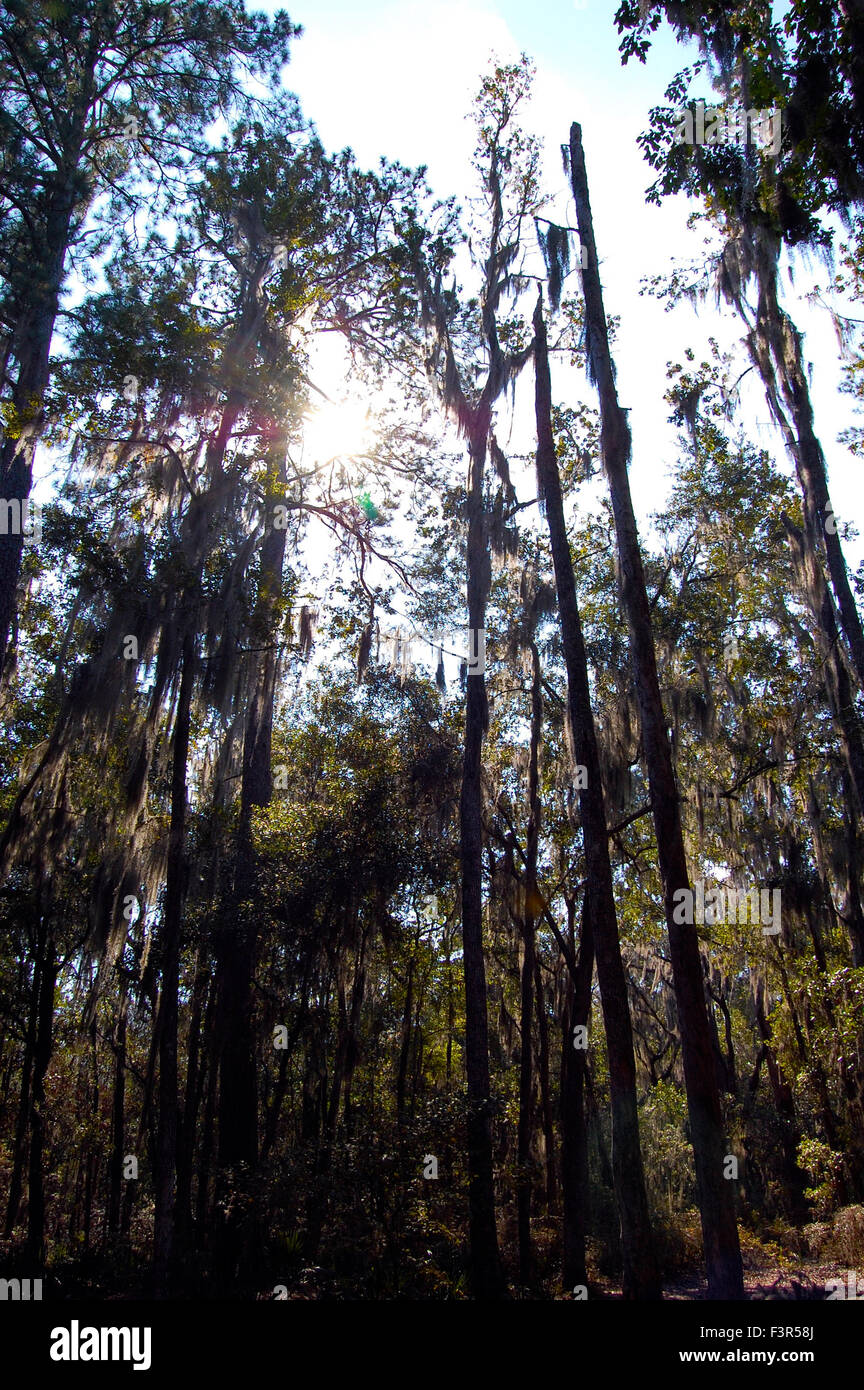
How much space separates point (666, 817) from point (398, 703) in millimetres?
8314

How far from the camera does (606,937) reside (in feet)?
26.5

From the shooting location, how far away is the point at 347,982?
1385 centimetres

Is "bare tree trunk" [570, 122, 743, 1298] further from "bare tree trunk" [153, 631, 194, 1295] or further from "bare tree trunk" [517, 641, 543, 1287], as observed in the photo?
"bare tree trunk" [517, 641, 543, 1287]

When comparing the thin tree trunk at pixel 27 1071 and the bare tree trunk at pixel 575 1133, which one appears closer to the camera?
the bare tree trunk at pixel 575 1133

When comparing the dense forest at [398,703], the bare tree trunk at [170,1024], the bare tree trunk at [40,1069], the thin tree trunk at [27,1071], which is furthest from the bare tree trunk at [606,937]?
the thin tree trunk at [27,1071]

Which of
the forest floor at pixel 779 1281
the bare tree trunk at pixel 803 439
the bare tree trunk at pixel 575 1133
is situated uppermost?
the bare tree trunk at pixel 803 439

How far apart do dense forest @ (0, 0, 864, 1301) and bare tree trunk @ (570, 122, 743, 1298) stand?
0.15ft

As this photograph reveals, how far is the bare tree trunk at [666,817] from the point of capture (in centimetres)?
655

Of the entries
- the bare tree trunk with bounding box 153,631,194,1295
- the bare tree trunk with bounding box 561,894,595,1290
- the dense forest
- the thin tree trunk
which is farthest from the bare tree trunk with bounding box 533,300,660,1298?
the thin tree trunk

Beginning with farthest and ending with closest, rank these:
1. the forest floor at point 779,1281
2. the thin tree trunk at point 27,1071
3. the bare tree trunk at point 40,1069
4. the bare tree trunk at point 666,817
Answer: the thin tree trunk at point 27,1071, the bare tree trunk at point 40,1069, the forest floor at point 779,1281, the bare tree trunk at point 666,817

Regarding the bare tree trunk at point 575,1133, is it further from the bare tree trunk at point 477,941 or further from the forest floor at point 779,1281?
the bare tree trunk at point 477,941

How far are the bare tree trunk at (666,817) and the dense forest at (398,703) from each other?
0.04 metres

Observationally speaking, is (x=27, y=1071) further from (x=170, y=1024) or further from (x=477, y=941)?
(x=477, y=941)
